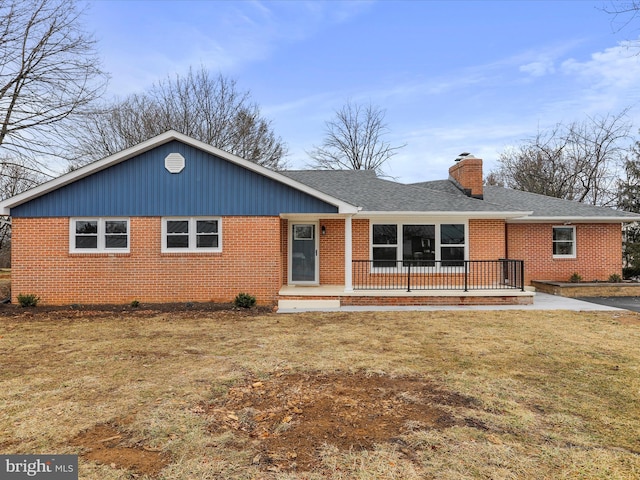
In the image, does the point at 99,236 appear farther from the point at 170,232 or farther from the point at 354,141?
the point at 354,141

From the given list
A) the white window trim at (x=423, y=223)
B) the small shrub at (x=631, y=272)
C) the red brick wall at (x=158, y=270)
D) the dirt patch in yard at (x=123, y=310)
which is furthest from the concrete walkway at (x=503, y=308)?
the small shrub at (x=631, y=272)

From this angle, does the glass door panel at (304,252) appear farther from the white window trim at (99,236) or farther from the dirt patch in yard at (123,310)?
the white window trim at (99,236)

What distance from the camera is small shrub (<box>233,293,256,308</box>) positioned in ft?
35.6

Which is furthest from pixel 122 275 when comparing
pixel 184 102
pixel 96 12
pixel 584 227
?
pixel 184 102

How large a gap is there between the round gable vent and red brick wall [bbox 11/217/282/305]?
161 cm

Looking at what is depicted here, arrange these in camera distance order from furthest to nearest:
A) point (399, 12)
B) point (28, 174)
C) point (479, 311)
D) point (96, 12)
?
point (28, 174), point (96, 12), point (399, 12), point (479, 311)

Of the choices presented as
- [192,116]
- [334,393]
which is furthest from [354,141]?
[334,393]

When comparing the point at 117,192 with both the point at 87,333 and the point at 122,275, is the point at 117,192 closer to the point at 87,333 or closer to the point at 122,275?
the point at 122,275

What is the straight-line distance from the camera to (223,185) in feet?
37.0

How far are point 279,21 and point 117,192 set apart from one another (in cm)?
830

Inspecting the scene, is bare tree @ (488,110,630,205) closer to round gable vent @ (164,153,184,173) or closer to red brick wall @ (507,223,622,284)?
red brick wall @ (507,223,622,284)

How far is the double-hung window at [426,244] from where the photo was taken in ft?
42.7

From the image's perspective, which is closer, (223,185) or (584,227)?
(223,185)

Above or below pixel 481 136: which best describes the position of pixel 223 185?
below
